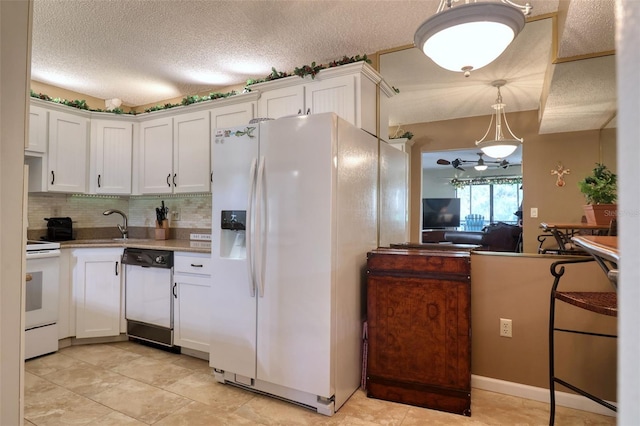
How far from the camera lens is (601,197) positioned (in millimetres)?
1812

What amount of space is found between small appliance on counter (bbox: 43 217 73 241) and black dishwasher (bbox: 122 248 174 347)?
0.82 meters

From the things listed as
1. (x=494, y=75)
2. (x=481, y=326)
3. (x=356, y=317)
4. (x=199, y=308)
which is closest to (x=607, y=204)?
(x=481, y=326)

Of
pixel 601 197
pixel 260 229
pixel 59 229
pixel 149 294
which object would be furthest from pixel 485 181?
pixel 59 229

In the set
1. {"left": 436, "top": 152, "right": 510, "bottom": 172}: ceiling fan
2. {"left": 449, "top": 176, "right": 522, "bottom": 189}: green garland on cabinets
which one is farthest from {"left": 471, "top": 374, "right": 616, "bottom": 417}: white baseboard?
{"left": 436, "top": 152, "right": 510, "bottom": 172}: ceiling fan

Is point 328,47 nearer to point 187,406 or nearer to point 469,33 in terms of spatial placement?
point 469,33

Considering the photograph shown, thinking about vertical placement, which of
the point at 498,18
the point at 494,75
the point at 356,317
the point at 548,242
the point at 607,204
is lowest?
the point at 356,317

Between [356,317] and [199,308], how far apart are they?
4.26 feet

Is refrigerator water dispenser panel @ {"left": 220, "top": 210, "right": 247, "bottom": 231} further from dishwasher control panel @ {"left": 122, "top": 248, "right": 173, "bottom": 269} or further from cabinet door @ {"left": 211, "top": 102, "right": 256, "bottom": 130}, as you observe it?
cabinet door @ {"left": 211, "top": 102, "right": 256, "bottom": 130}

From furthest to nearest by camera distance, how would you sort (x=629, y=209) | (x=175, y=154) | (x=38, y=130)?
(x=175, y=154)
(x=38, y=130)
(x=629, y=209)

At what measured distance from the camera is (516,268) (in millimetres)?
2234

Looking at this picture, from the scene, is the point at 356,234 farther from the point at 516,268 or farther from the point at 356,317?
the point at 516,268

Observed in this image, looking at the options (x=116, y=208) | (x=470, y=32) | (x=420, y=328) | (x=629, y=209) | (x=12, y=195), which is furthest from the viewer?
(x=116, y=208)

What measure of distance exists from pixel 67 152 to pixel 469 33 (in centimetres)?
371

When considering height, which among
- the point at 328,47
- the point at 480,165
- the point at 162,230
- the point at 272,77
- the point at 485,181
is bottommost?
the point at 162,230
